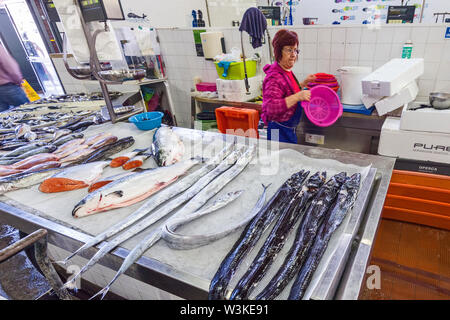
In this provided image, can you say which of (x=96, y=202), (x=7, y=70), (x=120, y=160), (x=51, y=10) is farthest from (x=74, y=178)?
(x=7, y=70)

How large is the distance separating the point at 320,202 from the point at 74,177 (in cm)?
154

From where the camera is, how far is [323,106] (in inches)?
103

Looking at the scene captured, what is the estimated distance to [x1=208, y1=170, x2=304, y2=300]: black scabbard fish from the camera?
929 mm

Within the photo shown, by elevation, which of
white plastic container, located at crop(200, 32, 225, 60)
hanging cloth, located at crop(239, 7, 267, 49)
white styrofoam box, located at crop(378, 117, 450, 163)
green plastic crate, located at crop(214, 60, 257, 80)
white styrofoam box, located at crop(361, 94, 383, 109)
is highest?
hanging cloth, located at crop(239, 7, 267, 49)

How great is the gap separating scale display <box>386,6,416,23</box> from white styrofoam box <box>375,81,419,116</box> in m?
1.30

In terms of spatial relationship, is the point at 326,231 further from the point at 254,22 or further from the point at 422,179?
the point at 254,22

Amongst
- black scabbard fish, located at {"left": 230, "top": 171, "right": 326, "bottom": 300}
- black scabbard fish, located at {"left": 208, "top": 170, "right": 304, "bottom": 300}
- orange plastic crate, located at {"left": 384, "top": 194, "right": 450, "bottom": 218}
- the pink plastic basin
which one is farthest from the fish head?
orange plastic crate, located at {"left": 384, "top": 194, "right": 450, "bottom": 218}

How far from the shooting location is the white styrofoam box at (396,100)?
2.48m

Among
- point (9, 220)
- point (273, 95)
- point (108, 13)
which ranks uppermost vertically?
point (108, 13)

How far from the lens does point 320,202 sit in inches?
49.2

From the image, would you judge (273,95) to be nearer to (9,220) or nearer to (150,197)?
(150,197)

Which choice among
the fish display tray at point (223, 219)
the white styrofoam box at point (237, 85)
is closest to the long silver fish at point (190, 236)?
the fish display tray at point (223, 219)

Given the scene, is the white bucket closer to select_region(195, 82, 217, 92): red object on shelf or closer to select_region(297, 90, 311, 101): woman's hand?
select_region(297, 90, 311, 101): woman's hand
